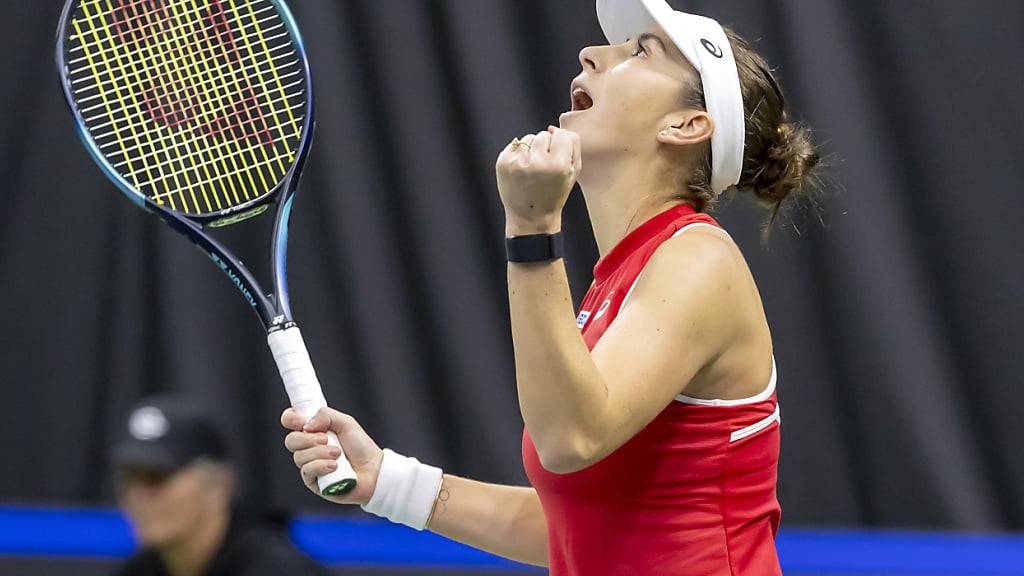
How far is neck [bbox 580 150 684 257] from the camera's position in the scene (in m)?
1.43

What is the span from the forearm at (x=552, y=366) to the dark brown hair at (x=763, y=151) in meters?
0.38

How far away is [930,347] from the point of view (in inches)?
112

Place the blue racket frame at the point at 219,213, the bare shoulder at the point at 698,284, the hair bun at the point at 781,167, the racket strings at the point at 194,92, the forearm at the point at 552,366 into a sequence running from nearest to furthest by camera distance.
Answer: the forearm at the point at 552,366 → the bare shoulder at the point at 698,284 → the hair bun at the point at 781,167 → the blue racket frame at the point at 219,213 → the racket strings at the point at 194,92

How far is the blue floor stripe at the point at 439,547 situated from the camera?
248cm

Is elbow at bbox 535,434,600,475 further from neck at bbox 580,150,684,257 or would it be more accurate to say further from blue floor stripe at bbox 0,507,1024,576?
blue floor stripe at bbox 0,507,1024,576

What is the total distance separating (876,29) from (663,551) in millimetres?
1838

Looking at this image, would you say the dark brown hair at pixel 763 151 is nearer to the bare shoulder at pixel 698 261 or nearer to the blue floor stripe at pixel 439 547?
the bare shoulder at pixel 698 261

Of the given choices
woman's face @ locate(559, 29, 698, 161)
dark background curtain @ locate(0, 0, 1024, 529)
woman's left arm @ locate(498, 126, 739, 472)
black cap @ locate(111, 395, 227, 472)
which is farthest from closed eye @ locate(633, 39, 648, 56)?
dark background curtain @ locate(0, 0, 1024, 529)

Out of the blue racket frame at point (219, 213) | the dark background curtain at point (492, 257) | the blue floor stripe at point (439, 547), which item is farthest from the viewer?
the dark background curtain at point (492, 257)

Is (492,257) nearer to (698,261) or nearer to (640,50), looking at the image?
(640,50)

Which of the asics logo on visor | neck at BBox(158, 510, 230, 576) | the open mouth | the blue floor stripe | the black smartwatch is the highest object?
the asics logo on visor

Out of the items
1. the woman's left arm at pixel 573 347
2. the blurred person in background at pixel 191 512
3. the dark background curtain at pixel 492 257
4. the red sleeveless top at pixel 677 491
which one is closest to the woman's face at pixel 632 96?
the red sleeveless top at pixel 677 491

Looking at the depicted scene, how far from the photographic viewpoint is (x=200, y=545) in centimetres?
129

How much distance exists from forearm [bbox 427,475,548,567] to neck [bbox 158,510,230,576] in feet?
1.14
